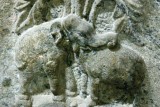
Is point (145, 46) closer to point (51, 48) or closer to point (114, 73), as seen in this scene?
Answer: point (114, 73)

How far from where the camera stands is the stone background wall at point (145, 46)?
1.04 metres

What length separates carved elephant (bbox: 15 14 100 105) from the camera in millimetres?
1040

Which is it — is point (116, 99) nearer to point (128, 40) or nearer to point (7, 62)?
point (128, 40)

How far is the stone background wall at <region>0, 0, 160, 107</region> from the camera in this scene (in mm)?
1040

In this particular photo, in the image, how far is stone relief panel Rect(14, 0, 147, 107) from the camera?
103cm

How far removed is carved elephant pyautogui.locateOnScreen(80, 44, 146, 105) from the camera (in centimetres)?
102

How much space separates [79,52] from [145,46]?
0.49 ft

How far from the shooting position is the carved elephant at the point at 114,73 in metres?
1.02

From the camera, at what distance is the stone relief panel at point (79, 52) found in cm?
103

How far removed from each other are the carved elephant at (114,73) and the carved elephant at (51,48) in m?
0.05

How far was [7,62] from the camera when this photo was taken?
3.75 feet

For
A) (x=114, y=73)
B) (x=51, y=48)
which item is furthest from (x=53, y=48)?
(x=114, y=73)

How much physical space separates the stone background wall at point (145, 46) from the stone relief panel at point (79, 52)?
18 mm

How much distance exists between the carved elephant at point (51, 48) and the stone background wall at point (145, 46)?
0.13 ft
